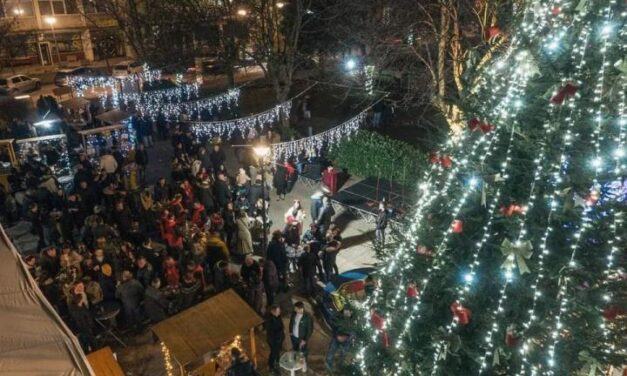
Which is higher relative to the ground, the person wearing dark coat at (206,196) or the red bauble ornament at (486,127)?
the red bauble ornament at (486,127)

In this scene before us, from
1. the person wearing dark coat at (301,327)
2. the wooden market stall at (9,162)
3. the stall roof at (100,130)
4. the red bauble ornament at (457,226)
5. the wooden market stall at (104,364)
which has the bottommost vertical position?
the person wearing dark coat at (301,327)

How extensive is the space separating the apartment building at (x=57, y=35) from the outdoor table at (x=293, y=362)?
36.2 m

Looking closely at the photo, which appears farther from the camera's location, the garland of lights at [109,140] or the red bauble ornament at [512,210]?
the garland of lights at [109,140]

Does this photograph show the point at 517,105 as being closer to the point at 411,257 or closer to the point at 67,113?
the point at 411,257

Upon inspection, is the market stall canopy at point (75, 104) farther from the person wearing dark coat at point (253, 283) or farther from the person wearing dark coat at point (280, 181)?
the person wearing dark coat at point (253, 283)

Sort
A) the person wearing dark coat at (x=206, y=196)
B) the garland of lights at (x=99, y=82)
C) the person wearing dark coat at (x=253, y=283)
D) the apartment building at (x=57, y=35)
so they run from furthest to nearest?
the apartment building at (x=57, y=35)
the garland of lights at (x=99, y=82)
the person wearing dark coat at (x=206, y=196)
the person wearing dark coat at (x=253, y=283)

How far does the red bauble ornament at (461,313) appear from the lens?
454cm

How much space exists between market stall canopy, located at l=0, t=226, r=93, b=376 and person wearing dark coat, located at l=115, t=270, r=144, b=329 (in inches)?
110

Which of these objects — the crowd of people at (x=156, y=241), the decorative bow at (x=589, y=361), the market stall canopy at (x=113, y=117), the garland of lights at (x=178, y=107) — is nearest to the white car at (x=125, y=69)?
the garland of lights at (x=178, y=107)

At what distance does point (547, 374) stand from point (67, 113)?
23066mm

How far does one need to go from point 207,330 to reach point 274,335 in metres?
1.26

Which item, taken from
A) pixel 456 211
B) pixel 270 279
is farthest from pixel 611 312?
pixel 270 279

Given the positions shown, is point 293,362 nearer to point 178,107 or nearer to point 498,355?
point 498,355

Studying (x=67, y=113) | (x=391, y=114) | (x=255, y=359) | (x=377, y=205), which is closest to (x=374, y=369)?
(x=255, y=359)
